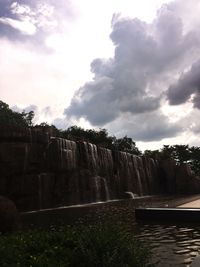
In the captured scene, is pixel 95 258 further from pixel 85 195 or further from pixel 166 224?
pixel 85 195

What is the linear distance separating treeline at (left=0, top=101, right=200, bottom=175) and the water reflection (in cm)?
6341

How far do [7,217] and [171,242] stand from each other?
6929mm

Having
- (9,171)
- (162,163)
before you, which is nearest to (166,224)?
(9,171)

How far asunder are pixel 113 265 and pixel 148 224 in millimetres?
15009

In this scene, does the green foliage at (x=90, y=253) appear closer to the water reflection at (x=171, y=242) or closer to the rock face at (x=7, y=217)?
the water reflection at (x=171, y=242)

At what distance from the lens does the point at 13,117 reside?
295 ft

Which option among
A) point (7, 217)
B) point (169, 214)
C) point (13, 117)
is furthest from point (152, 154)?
point (7, 217)

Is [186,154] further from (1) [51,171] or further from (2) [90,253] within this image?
(2) [90,253]

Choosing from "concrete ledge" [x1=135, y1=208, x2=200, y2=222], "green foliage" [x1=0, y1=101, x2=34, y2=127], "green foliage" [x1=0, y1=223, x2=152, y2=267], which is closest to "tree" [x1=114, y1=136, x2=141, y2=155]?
"green foliage" [x1=0, y1=101, x2=34, y2=127]

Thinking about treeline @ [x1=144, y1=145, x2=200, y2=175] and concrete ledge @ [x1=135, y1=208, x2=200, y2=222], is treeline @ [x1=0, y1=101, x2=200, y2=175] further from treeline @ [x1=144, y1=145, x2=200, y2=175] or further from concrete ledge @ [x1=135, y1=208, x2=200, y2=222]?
concrete ledge @ [x1=135, y1=208, x2=200, y2=222]

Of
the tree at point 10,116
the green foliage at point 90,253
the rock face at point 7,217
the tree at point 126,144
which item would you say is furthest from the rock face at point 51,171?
the tree at point 126,144

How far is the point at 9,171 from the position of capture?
43.5 metres

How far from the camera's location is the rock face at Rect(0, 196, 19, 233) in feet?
59.0

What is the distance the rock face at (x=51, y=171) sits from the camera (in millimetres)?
43406
